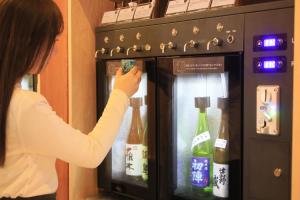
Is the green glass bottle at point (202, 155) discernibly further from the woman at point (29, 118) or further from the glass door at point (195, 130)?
the woman at point (29, 118)

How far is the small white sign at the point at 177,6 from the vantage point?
1332mm

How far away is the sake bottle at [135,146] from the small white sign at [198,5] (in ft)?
1.37

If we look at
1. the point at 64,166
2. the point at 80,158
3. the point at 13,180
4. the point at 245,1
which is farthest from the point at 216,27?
the point at 64,166

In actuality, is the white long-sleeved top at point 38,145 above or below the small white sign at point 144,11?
below

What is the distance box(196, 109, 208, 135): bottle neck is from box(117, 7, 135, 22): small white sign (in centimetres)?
44

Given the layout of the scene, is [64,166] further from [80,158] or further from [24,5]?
[24,5]

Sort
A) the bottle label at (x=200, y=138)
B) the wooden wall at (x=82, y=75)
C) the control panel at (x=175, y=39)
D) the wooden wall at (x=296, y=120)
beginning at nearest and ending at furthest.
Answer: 1. the wooden wall at (x=296, y=120)
2. the control panel at (x=175, y=39)
3. the bottle label at (x=200, y=138)
4. the wooden wall at (x=82, y=75)

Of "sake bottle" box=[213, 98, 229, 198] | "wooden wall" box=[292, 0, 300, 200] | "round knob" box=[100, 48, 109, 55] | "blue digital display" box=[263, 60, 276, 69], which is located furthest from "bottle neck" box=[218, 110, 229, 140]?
"round knob" box=[100, 48, 109, 55]

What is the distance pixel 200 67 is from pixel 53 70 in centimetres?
71

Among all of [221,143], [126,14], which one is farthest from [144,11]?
[221,143]

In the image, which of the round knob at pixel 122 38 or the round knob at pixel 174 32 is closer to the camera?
the round knob at pixel 174 32

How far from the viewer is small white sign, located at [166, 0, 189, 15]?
4.37ft

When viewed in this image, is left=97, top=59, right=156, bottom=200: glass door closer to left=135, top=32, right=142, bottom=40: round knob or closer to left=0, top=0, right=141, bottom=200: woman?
left=135, top=32, right=142, bottom=40: round knob

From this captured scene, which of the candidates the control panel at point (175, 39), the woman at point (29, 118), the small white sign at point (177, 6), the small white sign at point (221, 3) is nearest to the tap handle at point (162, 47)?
the control panel at point (175, 39)
